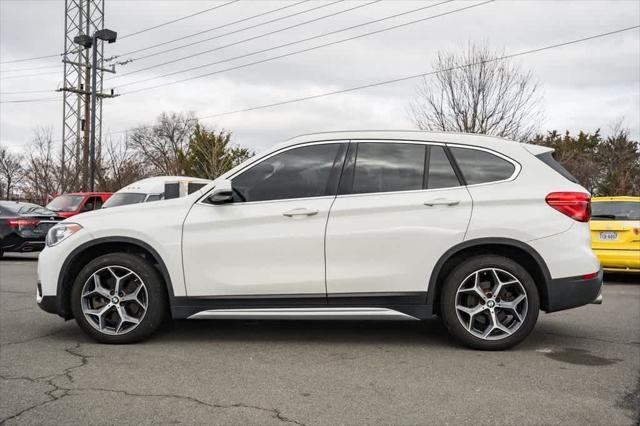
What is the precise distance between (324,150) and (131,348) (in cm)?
231

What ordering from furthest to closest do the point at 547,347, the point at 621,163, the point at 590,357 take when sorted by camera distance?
the point at 621,163 → the point at 547,347 → the point at 590,357

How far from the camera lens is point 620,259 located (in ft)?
31.5

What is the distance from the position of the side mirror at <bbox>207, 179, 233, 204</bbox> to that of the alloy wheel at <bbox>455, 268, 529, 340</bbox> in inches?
79.8

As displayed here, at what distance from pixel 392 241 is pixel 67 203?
13.8 m

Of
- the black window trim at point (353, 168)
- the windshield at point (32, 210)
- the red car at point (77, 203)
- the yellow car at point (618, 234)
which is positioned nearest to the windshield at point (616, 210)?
the yellow car at point (618, 234)

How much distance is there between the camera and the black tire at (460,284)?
15.7 ft

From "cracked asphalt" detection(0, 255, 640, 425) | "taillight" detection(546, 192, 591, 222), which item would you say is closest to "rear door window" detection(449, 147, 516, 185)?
"taillight" detection(546, 192, 591, 222)

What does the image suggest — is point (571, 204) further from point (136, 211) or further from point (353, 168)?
point (136, 211)

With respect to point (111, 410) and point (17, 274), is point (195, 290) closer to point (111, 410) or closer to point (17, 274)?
point (111, 410)

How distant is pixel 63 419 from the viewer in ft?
10.8

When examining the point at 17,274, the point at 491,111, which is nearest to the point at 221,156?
the point at 491,111

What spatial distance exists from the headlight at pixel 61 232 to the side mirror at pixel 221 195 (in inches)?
47.1

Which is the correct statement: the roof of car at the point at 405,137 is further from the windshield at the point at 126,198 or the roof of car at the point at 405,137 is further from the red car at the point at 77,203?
the red car at the point at 77,203

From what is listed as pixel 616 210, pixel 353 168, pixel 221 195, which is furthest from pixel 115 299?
pixel 616 210
